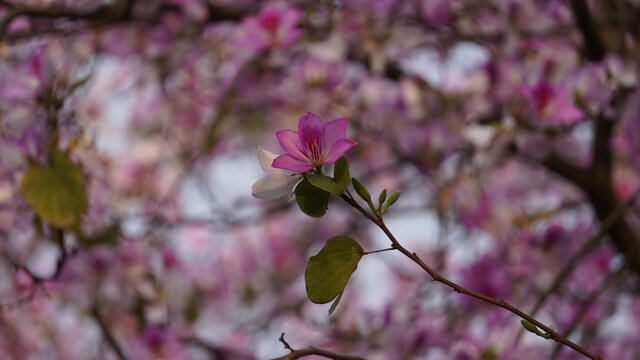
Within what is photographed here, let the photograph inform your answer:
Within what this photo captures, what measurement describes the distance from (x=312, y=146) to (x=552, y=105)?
861mm

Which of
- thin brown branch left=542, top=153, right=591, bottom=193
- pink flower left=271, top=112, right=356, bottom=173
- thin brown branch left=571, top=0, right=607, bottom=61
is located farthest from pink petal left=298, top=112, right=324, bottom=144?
thin brown branch left=542, top=153, right=591, bottom=193

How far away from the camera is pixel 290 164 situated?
1.83 feet

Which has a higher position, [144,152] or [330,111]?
[330,111]

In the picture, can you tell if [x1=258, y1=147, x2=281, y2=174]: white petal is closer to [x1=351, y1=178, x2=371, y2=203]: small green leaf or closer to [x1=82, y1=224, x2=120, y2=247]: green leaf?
[x1=351, y1=178, x2=371, y2=203]: small green leaf

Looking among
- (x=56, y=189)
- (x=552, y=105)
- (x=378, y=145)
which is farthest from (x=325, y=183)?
(x=378, y=145)

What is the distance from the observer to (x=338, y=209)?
98.4 inches

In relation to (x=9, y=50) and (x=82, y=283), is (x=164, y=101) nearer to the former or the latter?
(x=9, y=50)

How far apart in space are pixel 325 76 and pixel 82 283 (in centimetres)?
75

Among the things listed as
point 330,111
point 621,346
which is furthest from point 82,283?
point 621,346

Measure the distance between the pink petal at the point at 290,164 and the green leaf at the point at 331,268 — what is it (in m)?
0.07

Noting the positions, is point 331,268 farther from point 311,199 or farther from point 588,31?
point 588,31

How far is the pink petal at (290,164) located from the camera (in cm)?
55

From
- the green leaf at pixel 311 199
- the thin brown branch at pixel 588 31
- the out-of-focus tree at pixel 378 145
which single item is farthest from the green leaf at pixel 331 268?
the thin brown branch at pixel 588 31

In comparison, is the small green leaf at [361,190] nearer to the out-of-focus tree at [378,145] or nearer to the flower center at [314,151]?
the flower center at [314,151]
